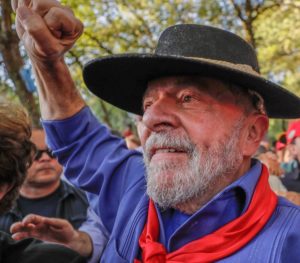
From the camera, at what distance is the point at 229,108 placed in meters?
1.95

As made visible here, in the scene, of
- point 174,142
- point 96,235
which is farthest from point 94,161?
point 96,235

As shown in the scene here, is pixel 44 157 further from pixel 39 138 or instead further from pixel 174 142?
pixel 174 142

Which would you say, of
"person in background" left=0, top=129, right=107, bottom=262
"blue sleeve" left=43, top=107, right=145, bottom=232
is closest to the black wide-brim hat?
"blue sleeve" left=43, top=107, right=145, bottom=232

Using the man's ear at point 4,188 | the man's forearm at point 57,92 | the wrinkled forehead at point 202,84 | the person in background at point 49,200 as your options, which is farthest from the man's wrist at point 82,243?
the wrinkled forehead at point 202,84

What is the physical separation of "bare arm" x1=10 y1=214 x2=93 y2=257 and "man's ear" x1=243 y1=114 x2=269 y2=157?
3.17ft

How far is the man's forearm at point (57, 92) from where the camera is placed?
6.75ft

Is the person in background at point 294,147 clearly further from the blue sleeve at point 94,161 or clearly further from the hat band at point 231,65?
the hat band at point 231,65

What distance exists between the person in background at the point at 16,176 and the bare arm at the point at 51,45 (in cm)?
28

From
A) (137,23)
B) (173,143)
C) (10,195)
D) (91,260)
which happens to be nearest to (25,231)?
(10,195)

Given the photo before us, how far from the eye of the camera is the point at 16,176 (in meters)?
1.70

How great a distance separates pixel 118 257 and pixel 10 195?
529 mm

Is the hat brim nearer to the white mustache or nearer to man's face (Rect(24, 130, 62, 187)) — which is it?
the white mustache

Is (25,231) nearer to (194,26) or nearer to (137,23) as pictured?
(194,26)

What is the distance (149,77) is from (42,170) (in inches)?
71.0
